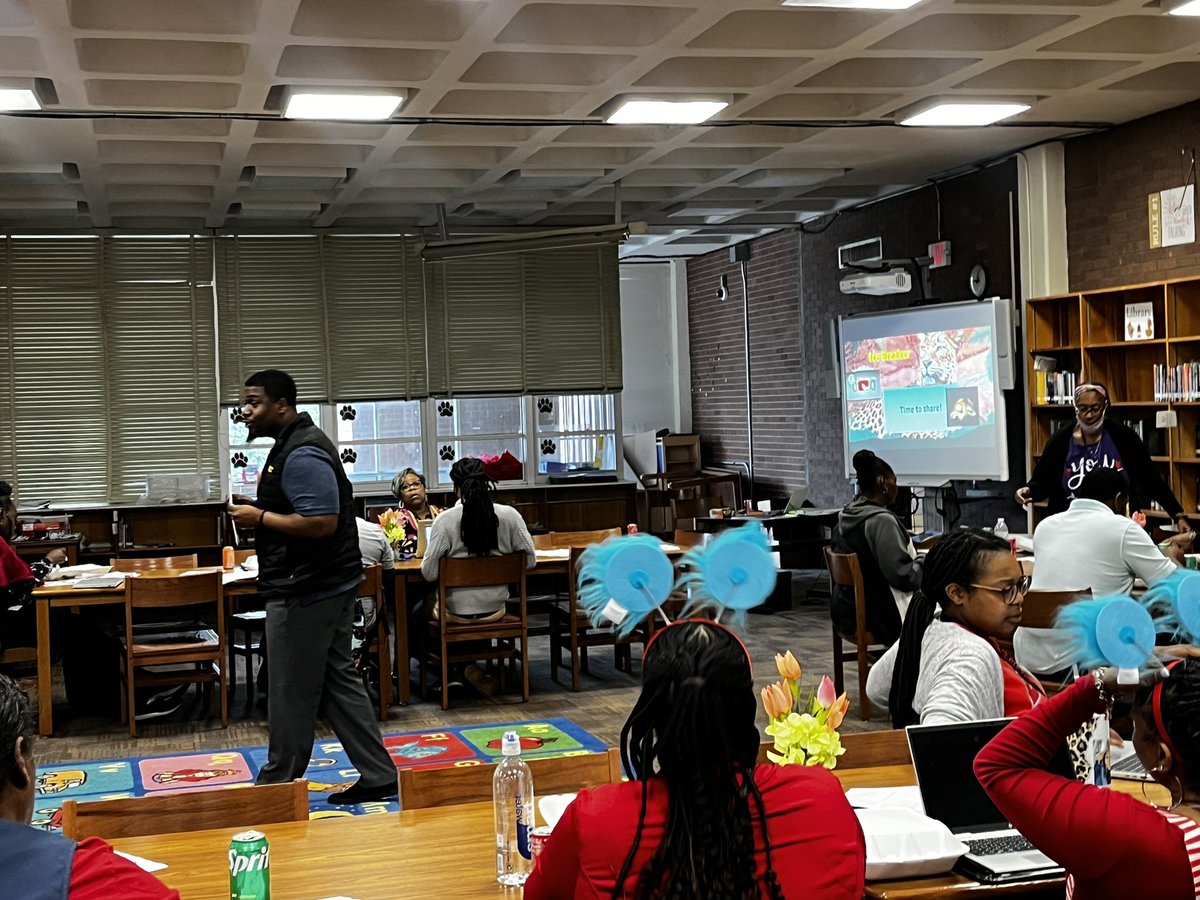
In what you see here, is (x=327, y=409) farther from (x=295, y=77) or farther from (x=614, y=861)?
(x=614, y=861)

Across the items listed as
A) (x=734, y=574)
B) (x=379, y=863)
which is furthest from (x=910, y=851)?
(x=379, y=863)

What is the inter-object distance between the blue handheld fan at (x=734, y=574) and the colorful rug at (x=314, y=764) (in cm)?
359

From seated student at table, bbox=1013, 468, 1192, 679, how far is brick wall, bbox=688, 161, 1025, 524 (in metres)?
4.23

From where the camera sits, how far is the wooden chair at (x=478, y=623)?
7.47 m

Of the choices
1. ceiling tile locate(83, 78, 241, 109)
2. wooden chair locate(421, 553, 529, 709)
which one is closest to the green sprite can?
wooden chair locate(421, 553, 529, 709)

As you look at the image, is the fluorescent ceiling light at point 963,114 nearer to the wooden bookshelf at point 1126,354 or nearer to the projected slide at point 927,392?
the wooden bookshelf at point 1126,354

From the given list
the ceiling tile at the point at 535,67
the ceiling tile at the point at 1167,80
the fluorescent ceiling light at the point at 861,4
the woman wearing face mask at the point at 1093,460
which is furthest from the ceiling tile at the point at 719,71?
the woman wearing face mask at the point at 1093,460

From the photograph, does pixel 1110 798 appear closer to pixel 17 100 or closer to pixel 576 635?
pixel 576 635

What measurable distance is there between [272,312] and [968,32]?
22.5ft

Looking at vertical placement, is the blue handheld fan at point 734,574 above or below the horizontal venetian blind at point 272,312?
below

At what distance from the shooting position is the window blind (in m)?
12.2

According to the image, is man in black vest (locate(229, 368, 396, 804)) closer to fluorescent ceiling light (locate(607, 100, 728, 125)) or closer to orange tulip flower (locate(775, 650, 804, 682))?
orange tulip flower (locate(775, 650, 804, 682))

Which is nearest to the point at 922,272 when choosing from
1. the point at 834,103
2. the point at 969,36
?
the point at 834,103

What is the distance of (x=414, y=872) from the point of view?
261 centimetres
